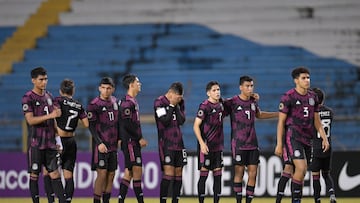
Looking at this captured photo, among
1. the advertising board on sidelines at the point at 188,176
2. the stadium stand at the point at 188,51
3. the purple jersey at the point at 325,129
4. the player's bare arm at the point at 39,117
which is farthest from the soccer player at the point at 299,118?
the stadium stand at the point at 188,51

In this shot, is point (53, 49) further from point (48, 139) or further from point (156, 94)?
point (48, 139)

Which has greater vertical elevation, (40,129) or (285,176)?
(40,129)

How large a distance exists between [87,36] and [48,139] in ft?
32.3

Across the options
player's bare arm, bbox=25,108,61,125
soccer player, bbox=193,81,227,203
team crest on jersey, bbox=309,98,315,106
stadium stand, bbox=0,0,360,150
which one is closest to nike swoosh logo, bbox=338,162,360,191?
stadium stand, bbox=0,0,360,150

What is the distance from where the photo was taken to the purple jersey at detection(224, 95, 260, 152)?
1162 cm

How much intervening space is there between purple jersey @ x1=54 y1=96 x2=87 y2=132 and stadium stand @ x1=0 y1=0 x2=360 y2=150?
5910 millimetres

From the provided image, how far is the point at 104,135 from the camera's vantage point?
11523 millimetres

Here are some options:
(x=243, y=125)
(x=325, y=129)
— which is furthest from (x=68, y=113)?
(x=325, y=129)

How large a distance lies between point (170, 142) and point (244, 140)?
1.06m

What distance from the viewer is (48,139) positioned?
10773 millimetres

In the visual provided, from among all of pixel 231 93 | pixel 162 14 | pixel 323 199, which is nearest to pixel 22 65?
pixel 162 14

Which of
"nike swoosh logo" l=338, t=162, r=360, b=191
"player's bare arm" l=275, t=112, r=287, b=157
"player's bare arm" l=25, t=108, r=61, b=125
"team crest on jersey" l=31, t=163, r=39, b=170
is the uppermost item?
"player's bare arm" l=25, t=108, r=61, b=125

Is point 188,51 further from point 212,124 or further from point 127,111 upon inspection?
point 127,111

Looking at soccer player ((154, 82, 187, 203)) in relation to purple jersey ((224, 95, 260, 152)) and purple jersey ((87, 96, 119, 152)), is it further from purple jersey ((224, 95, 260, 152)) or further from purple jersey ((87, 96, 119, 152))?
purple jersey ((224, 95, 260, 152))
